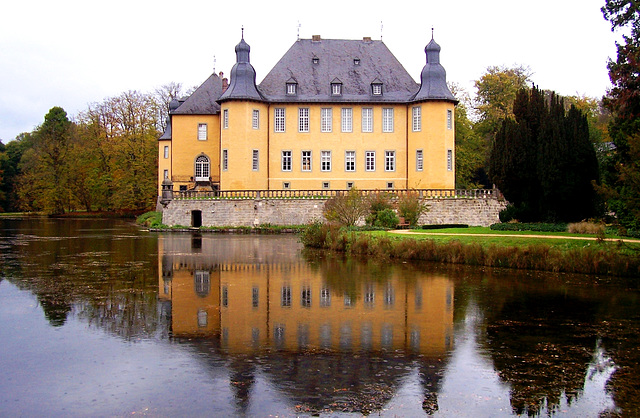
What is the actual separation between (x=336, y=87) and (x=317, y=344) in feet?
119

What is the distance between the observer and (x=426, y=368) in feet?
26.2

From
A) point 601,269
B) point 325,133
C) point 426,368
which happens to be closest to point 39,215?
point 325,133

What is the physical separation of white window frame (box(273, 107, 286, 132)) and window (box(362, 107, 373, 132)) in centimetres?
538

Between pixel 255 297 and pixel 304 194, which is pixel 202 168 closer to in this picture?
→ pixel 304 194

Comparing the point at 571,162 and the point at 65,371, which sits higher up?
the point at 571,162

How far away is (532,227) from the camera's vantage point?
24266 mm

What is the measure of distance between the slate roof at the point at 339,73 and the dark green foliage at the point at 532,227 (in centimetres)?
1950

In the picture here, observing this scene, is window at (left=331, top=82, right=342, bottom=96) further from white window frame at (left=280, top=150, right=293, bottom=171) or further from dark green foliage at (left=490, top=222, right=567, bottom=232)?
dark green foliage at (left=490, top=222, right=567, bottom=232)

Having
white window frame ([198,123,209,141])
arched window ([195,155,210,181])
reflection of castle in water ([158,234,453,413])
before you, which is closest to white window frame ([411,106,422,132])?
white window frame ([198,123,209,141])

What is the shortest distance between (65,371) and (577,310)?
865cm

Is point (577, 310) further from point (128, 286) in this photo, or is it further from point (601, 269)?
point (128, 286)

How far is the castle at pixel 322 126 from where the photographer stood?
42125mm

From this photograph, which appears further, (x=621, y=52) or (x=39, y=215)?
(x=39, y=215)

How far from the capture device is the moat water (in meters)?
6.82
